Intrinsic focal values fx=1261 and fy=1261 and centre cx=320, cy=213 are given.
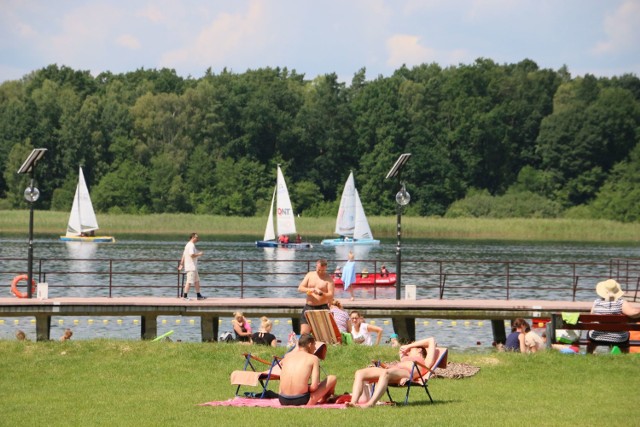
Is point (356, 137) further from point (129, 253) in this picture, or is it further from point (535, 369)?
point (535, 369)

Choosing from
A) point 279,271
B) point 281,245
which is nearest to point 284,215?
point 281,245

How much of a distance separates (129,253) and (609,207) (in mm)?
49847

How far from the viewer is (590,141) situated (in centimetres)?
11862

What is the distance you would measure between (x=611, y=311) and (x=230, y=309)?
29.3 feet

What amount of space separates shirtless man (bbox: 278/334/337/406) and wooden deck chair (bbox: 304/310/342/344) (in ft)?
15.9

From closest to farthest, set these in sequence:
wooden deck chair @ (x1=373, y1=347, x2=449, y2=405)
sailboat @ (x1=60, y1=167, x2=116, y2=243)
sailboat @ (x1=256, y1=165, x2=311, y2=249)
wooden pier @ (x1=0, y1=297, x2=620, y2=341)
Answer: wooden deck chair @ (x1=373, y1=347, x2=449, y2=405) → wooden pier @ (x1=0, y1=297, x2=620, y2=341) → sailboat @ (x1=256, y1=165, x2=311, y2=249) → sailboat @ (x1=60, y1=167, x2=116, y2=243)

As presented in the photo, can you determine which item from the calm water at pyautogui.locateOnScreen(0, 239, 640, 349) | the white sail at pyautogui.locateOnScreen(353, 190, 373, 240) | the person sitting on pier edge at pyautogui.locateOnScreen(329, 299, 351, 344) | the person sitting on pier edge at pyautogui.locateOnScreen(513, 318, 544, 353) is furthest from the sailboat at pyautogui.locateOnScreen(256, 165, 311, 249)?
the person sitting on pier edge at pyautogui.locateOnScreen(513, 318, 544, 353)

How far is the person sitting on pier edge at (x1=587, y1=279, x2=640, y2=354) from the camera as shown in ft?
68.4

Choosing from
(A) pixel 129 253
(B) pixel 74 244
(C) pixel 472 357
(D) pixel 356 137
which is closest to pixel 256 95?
(D) pixel 356 137

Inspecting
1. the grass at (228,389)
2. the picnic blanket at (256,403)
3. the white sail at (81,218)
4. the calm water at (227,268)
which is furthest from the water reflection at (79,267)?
the picnic blanket at (256,403)

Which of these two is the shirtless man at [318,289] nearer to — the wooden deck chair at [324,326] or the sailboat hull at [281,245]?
the wooden deck chair at [324,326]

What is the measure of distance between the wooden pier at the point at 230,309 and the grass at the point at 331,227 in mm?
69659

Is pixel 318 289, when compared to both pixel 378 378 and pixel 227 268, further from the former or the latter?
pixel 227 268

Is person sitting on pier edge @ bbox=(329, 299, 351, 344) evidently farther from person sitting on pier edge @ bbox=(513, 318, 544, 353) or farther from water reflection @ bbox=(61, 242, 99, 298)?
water reflection @ bbox=(61, 242, 99, 298)
